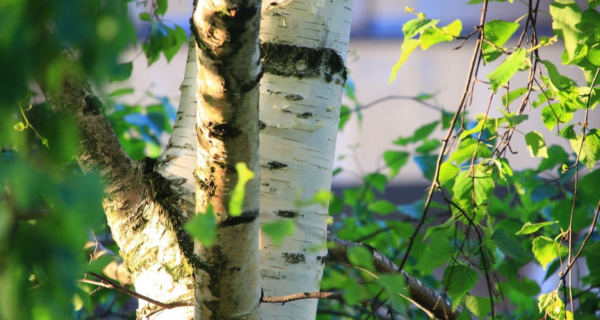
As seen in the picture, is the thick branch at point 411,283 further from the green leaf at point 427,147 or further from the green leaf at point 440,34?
the green leaf at point 427,147

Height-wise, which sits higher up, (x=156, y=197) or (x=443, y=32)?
(x=443, y=32)

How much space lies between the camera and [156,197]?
52 centimetres

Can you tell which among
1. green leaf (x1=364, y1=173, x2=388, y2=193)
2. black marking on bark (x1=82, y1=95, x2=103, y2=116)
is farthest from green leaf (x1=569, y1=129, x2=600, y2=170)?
green leaf (x1=364, y1=173, x2=388, y2=193)

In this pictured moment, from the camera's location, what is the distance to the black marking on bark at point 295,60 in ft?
1.63

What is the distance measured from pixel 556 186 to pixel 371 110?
1795mm

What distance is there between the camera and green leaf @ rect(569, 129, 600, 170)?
Answer: 1.85 ft

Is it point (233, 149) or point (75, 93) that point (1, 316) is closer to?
point (233, 149)

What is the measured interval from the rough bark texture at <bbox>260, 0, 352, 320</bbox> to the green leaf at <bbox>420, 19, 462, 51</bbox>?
4.2 inches

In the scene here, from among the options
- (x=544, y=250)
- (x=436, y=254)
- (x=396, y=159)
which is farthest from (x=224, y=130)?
(x=396, y=159)

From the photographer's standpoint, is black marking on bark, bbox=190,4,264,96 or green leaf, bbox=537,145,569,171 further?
green leaf, bbox=537,145,569,171

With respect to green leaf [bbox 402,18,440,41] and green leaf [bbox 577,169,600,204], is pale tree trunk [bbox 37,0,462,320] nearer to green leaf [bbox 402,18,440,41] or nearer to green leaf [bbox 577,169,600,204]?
green leaf [bbox 402,18,440,41]

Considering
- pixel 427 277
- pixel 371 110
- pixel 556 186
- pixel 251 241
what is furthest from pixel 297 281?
pixel 371 110

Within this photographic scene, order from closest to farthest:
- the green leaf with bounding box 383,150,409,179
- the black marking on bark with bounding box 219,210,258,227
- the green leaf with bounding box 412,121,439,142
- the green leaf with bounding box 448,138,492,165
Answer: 1. the black marking on bark with bounding box 219,210,258,227
2. the green leaf with bounding box 448,138,492,165
3. the green leaf with bounding box 412,121,439,142
4. the green leaf with bounding box 383,150,409,179

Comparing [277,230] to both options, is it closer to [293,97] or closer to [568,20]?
[293,97]
